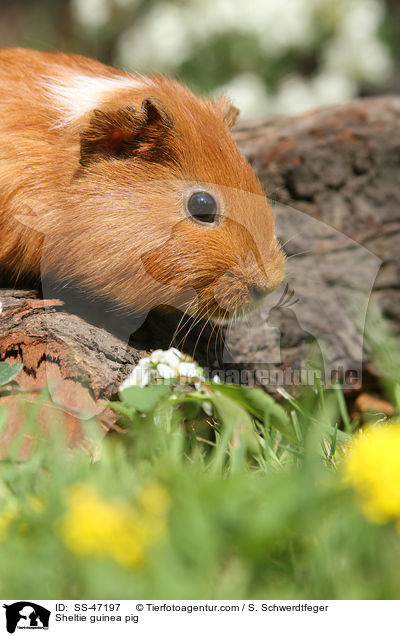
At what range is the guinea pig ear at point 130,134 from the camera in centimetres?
227

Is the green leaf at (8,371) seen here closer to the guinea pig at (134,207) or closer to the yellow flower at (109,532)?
the guinea pig at (134,207)

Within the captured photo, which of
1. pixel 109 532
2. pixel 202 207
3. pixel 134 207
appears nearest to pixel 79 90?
pixel 134 207

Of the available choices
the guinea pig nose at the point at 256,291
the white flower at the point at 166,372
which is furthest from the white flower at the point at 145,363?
the guinea pig nose at the point at 256,291

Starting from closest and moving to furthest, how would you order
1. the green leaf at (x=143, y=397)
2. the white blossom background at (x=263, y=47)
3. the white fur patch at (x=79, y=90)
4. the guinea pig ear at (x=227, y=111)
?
the green leaf at (x=143, y=397), the white fur patch at (x=79, y=90), the guinea pig ear at (x=227, y=111), the white blossom background at (x=263, y=47)

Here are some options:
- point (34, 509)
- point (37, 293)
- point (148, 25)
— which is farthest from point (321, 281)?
point (148, 25)

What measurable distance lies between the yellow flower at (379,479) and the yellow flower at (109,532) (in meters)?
0.36

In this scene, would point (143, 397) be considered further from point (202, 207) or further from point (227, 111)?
point (227, 111)

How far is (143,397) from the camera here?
1.85 meters

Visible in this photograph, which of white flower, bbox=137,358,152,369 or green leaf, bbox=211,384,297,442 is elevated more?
white flower, bbox=137,358,152,369

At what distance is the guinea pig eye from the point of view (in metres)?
2.32

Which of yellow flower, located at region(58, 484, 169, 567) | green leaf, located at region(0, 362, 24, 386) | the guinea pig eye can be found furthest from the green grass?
the guinea pig eye

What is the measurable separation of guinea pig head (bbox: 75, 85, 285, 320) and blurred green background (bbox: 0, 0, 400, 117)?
4539 mm
